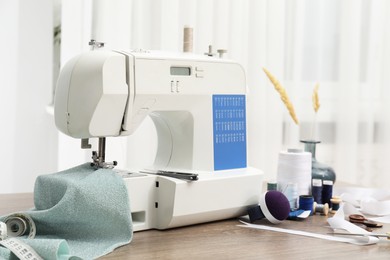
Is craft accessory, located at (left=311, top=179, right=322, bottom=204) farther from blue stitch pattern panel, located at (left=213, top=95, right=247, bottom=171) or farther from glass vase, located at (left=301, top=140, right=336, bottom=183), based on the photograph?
blue stitch pattern panel, located at (left=213, top=95, right=247, bottom=171)

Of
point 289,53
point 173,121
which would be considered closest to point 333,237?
point 173,121

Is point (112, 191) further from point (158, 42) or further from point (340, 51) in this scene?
point (340, 51)

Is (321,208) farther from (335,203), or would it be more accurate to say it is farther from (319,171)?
(319,171)

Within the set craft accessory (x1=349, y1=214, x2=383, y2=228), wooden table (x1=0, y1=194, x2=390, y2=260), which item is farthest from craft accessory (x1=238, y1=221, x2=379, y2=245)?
craft accessory (x1=349, y1=214, x2=383, y2=228)

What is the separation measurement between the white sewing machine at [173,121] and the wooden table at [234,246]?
2.1 inches

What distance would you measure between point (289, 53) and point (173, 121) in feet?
5.25

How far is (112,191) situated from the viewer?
1346 millimetres

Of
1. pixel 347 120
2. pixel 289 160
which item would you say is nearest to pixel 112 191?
pixel 289 160

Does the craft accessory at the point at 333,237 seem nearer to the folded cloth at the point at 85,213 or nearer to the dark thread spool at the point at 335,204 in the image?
the dark thread spool at the point at 335,204

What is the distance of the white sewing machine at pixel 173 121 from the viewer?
1.39m

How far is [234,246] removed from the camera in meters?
1.35

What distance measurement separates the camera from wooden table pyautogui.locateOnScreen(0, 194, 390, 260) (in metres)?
1.27

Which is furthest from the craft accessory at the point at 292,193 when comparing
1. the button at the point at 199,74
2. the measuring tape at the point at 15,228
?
the measuring tape at the point at 15,228

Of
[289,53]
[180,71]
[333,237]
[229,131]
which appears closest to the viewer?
[333,237]
